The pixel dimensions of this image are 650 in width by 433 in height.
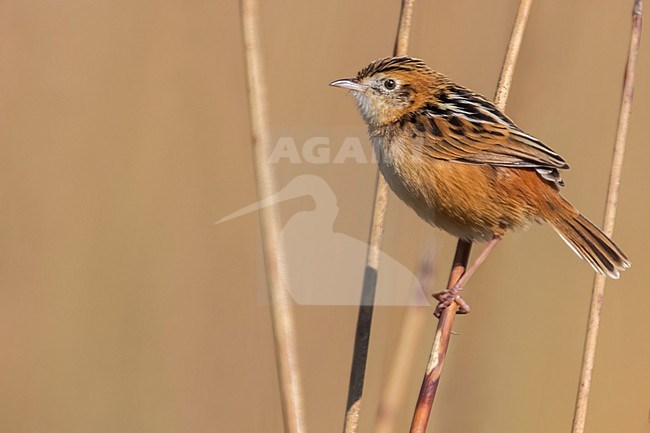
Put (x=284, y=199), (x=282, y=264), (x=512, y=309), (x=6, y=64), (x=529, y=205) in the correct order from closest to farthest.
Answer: (x=282, y=264), (x=529, y=205), (x=284, y=199), (x=512, y=309), (x=6, y=64)

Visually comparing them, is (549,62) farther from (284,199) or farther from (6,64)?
(6,64)

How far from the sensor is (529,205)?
302 centimetres

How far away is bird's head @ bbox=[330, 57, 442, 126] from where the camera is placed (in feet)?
10.8

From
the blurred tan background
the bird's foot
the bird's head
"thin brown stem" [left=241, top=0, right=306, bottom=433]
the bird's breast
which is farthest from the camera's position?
the blurred tan background

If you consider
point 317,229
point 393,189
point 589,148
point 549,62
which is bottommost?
point 317,229

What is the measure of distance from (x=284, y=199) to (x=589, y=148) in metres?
1.60

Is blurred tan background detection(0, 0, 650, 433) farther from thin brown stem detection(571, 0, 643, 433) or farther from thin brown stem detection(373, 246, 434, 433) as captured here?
thin brown stem detection(373, 246, 434, 433)

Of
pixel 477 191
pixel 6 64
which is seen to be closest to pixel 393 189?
pixel 477 191

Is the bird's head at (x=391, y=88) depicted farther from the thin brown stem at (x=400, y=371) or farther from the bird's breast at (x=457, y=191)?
the thin brown stem at (x=400, y=371)

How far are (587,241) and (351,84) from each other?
1162 mm

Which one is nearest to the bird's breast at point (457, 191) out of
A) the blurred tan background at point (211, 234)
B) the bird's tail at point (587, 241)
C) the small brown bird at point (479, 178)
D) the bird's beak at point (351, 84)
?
the small brown bird at point (479, 178)

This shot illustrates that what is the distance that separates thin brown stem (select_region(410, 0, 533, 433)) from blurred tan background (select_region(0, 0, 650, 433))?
0.63 m

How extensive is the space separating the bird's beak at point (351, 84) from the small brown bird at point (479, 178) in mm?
216

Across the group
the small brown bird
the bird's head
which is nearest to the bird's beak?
the bird's head
